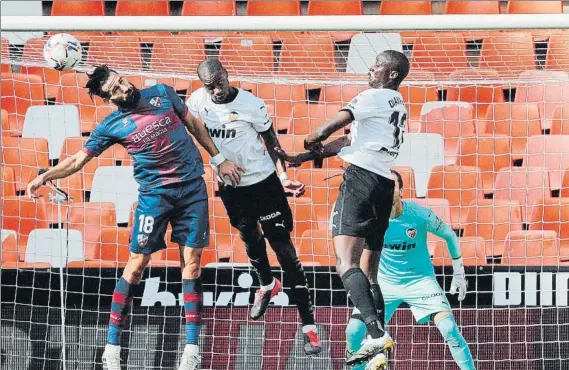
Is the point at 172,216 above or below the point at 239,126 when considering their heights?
below

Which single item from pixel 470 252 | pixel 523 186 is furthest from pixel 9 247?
pixel 523 186

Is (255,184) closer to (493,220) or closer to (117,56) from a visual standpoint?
(117,56)

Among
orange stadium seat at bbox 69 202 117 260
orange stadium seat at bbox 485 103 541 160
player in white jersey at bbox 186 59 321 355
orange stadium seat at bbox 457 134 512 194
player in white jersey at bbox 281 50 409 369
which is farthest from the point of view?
orange stadium seat at bbox 485 103 541 160

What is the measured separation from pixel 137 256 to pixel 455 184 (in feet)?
9.33

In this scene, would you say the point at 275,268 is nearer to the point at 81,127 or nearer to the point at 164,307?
the point at 164,307

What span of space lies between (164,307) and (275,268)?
80 cm

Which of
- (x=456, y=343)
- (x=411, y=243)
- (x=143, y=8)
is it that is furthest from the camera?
(x=143, y=8)

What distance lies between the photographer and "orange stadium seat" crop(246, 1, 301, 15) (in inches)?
402

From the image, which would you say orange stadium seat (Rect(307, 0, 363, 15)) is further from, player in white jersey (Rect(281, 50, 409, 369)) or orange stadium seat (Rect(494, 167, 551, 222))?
player in white jersey (Rect(281, 50, 409, 369))

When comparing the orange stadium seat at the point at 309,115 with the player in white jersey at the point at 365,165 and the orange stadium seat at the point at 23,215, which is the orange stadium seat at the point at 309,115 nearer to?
the orange stadium seat at the point at 23,215

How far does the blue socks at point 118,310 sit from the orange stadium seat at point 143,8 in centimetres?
398

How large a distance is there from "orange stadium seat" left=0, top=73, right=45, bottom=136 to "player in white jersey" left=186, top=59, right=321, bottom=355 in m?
2.51

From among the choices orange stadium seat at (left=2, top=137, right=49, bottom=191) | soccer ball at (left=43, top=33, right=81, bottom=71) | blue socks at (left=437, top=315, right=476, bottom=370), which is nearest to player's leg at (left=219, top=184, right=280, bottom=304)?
blue socks at (left=437, top=315, right=476, bottom=370)

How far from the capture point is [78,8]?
34.4 ft
